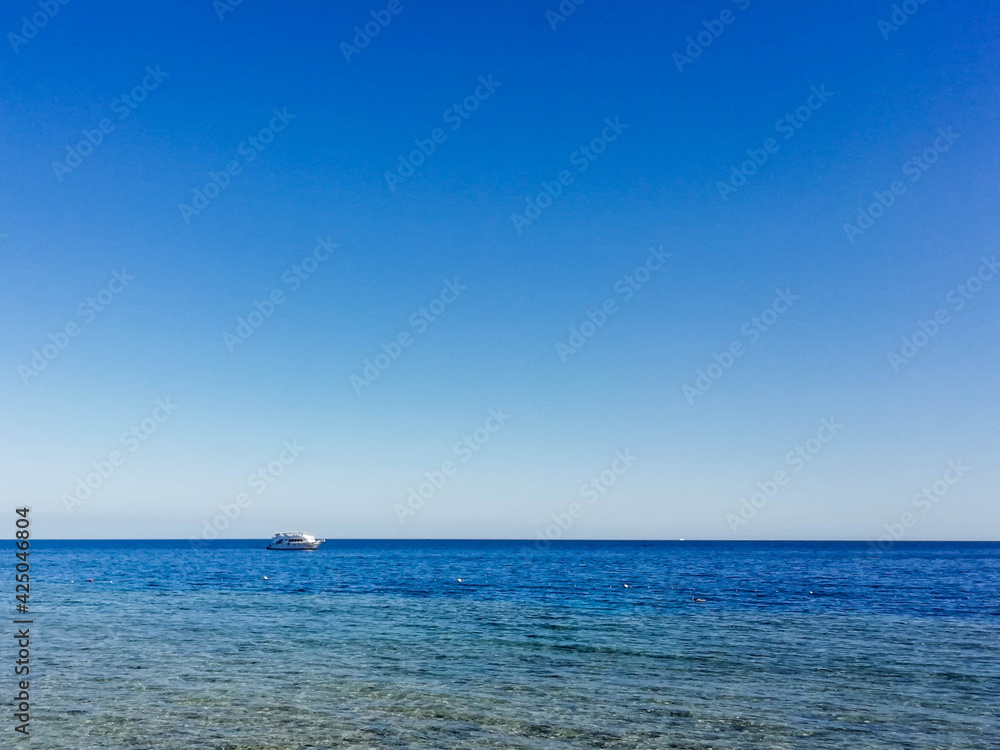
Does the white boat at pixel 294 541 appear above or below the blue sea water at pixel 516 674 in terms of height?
below

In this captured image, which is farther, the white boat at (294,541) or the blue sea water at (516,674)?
the white boat at (294,541)

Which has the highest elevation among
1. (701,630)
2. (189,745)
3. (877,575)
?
(189,745)

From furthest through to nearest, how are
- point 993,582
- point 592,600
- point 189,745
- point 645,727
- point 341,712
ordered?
point 993,582
point 592,600
point 341,712
point 645,727
point 189,745

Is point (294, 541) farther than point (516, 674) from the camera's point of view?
Yes

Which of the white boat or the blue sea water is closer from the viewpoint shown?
the blue sea water

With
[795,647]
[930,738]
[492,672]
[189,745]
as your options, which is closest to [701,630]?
[795,647]

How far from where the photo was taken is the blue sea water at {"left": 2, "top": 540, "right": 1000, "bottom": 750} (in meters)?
19.1

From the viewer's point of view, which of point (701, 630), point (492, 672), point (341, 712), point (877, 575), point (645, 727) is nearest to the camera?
point (645, 727)

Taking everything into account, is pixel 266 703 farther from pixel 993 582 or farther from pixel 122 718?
pixel 993 582

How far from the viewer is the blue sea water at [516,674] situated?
19.1m

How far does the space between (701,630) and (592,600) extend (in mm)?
19000

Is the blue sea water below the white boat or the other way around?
the other way around

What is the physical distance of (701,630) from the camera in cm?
3838

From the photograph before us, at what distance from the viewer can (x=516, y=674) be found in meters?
26.8
